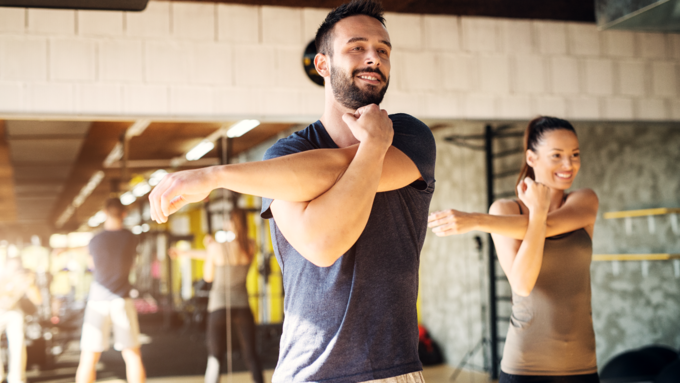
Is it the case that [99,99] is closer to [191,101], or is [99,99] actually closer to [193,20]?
[191,101]

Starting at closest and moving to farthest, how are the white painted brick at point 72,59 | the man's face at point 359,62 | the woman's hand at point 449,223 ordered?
the man's face at point 359,62 < the woman's hand at point 449,223 < the white painted brick at point 72,59

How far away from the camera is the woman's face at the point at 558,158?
213 centimetres

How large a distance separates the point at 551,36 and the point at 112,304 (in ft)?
12.7

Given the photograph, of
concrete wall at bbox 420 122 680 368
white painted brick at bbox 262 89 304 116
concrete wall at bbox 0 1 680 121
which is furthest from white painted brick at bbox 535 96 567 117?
white painted brick at bbox 262 89 304 116

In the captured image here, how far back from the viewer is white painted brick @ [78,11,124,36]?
3.89 metres

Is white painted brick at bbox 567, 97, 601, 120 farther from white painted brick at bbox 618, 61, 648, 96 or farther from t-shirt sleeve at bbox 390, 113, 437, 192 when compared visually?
t-shirt sleeve at bbox 390, 113, 437, 192

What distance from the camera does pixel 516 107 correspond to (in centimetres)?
464

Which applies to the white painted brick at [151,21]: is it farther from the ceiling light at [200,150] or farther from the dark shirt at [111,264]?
the dark shirt at [111,264]

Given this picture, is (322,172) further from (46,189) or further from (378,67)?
(46,189)

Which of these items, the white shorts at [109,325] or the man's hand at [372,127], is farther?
the white shorts at [109,325]

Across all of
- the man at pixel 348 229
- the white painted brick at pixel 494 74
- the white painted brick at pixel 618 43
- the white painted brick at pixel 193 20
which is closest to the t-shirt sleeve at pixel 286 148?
the man at pixel 348 229

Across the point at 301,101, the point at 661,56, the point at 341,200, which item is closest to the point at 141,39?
the point at 301,101

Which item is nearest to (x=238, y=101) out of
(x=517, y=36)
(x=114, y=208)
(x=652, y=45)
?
(x=114, y=208)

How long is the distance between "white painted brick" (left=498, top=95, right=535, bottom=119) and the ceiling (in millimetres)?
2326
